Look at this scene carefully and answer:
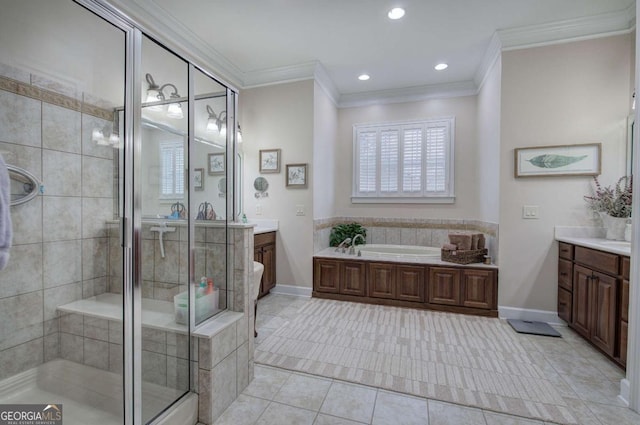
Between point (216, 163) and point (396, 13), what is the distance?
2.24 m

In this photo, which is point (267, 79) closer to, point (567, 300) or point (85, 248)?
point (85, 248)

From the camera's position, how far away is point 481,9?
260cm

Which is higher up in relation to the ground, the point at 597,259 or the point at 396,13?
the point at 396,13

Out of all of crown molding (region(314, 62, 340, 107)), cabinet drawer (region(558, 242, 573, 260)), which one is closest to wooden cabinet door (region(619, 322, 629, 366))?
cabinet drawer (region(558, 242, 573, 260))

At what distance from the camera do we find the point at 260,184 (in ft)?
13.0

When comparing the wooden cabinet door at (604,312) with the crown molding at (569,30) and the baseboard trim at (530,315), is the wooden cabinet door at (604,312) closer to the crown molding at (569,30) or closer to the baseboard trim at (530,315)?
the baseboard trim at (530,315)

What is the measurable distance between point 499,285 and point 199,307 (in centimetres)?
303

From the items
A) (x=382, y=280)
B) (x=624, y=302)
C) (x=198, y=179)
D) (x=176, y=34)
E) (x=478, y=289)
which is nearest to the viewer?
(x=198, y=179)

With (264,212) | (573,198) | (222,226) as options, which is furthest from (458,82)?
(222,226)

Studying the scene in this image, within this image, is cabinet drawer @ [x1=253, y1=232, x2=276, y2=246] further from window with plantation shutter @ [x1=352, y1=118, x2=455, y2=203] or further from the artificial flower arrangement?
the artificial flower arrangement

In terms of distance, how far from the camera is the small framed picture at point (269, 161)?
3.87 m

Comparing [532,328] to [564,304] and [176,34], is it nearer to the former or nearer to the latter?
[564,304]

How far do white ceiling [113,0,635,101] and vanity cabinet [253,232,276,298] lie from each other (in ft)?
7.10

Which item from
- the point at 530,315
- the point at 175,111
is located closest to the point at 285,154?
the point at 175,111
